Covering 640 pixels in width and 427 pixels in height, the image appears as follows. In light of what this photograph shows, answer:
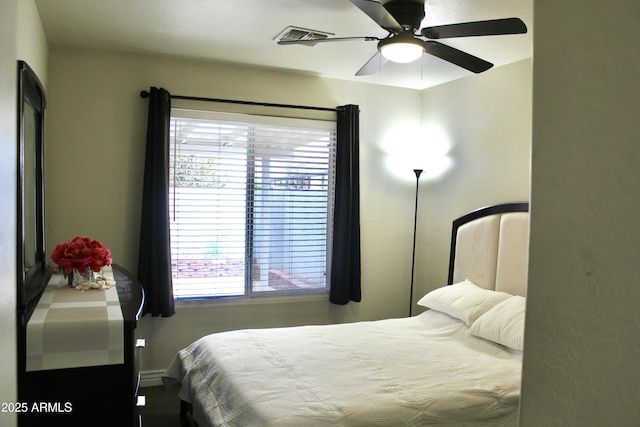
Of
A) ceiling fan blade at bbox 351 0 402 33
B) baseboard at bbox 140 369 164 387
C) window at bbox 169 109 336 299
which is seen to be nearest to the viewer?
ceiling fan blade at bbox 351 0 402 33

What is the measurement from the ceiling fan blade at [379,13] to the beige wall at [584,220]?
1644mm

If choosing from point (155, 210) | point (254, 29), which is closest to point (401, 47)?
point (254, 29)

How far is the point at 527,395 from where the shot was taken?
2.37 feet

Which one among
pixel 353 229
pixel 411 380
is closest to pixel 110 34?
pixel 353 229

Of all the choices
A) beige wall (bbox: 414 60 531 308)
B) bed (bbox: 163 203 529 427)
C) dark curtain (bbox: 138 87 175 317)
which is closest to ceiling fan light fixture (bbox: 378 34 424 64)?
beige wall (bbox: 414 60 531 308)

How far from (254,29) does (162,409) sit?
2682 millimetres

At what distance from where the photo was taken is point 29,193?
2703 millimetres

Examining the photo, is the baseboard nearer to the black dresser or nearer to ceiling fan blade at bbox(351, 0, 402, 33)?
the black dresser

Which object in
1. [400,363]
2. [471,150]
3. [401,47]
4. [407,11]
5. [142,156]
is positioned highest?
[407,11]

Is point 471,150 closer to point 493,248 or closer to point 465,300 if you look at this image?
point 493,248

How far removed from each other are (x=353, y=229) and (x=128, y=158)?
78.2 inches

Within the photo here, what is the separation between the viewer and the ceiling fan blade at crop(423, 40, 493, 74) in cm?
278

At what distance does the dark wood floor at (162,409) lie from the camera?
11.0ft

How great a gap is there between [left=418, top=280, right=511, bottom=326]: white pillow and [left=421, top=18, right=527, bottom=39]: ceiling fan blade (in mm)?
1860
